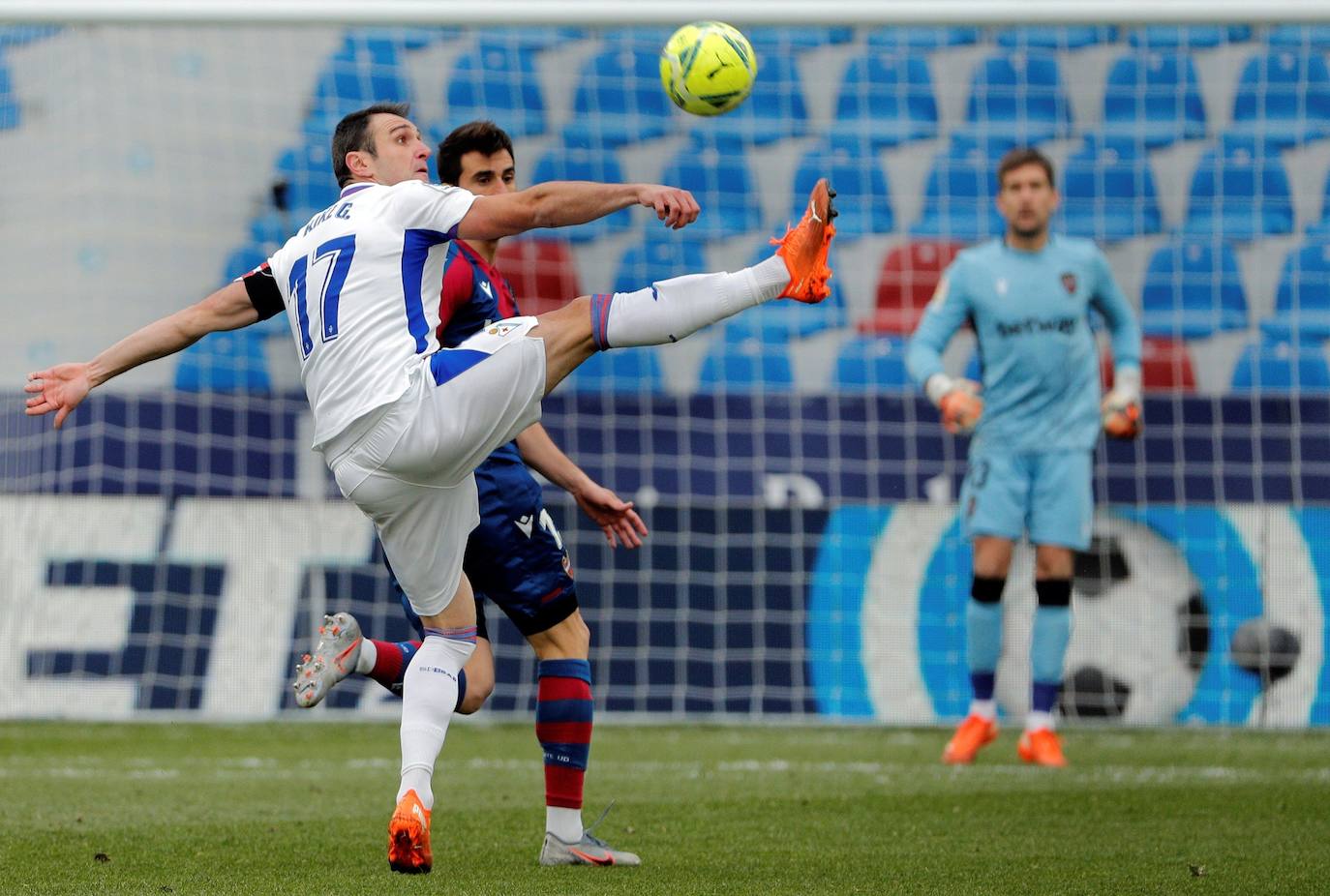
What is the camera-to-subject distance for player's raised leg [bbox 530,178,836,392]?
13.7ft

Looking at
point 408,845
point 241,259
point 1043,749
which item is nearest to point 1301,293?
point 1043,749

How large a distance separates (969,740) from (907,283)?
224 inches

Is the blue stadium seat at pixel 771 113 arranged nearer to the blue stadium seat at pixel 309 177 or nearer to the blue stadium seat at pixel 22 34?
the blue stadium seat at pixel 309 177

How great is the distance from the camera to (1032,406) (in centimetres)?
725

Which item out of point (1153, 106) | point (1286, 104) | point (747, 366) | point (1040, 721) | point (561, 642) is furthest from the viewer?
point (1153, 106)

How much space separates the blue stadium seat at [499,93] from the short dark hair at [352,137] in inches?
287

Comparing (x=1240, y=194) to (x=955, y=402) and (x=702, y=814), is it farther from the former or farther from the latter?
(x=702, y=814)

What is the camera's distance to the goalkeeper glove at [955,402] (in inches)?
268

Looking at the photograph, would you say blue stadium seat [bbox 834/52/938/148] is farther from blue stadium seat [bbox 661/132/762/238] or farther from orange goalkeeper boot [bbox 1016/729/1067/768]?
orange goalkeeper boot [bbox 1016/729/1067/768]

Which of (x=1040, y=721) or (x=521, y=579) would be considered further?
(x=1040, y=721)

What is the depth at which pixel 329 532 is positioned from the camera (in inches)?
360

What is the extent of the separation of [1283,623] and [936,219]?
4478mm

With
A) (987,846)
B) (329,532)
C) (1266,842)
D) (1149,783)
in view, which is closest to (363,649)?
(987,846)

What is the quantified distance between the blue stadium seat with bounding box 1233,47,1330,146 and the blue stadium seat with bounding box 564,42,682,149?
390cm
